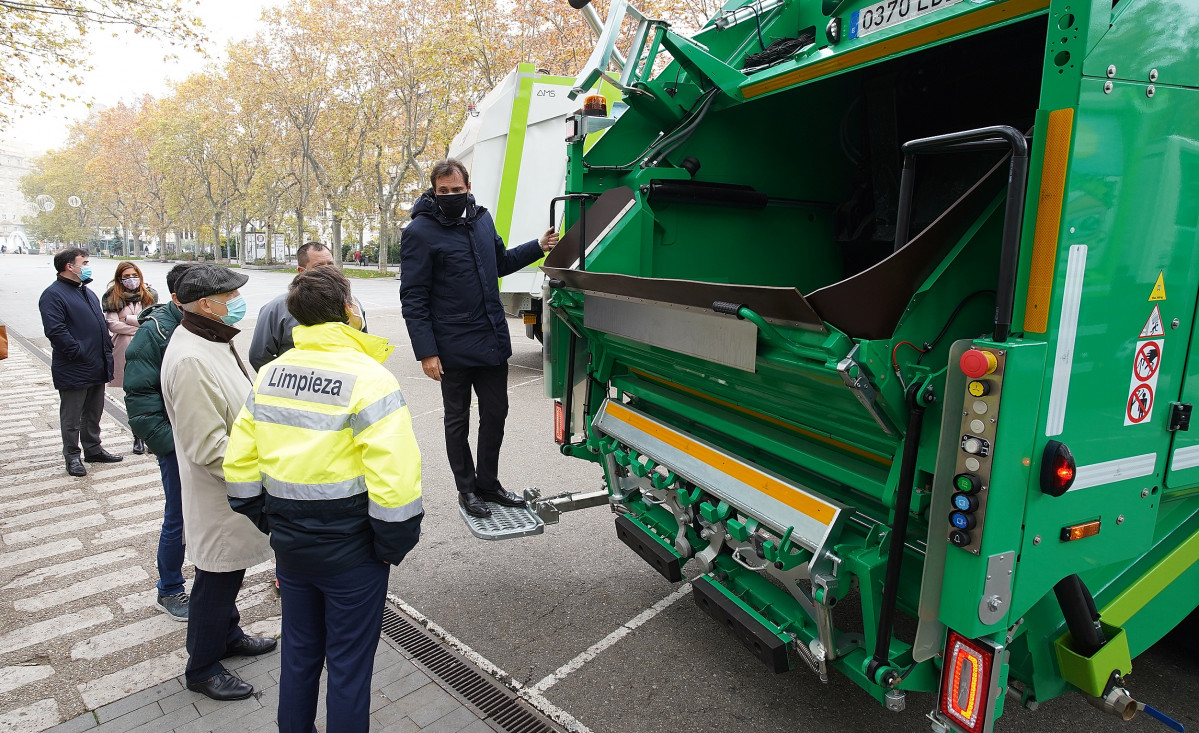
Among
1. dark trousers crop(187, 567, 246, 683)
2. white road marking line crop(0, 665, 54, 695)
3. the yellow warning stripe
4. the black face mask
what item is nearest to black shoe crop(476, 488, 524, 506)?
the yellow warning stripe

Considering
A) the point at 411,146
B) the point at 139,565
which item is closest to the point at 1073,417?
the point at 139,565

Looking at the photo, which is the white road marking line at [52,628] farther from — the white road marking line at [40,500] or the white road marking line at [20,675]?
the white road marking line at [40,500]

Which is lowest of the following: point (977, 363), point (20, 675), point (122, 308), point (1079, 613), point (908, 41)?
point (20, 675)

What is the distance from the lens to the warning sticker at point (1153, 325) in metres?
1.76

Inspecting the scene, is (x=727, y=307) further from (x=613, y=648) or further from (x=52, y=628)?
(x=52, y=628)

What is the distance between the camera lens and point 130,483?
16.6ft

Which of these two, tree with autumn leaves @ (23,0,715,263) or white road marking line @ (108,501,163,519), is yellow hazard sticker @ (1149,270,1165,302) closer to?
white road marking line @ (108,501,163,519)

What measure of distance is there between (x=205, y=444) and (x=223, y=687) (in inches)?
36.2

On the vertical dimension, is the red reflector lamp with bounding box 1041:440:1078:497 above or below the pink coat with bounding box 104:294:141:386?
above

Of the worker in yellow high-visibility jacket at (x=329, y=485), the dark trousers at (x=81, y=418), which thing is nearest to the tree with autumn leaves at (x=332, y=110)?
the dark trousers at (x=81, y=418)

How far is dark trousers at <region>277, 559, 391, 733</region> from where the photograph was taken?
6.75 feet

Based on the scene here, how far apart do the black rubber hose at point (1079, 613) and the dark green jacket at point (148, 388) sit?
314 cm

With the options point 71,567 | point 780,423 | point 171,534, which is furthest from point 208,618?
point 780,423

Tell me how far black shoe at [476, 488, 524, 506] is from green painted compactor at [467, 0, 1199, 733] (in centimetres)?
70
